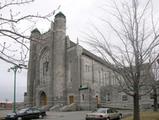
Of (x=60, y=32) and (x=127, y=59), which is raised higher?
(x=60, y=32)

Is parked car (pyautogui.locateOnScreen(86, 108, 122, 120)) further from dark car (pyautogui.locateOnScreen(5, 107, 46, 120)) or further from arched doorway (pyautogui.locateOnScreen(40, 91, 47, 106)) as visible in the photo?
arched doorway (pyautogui.locateOnScreen(40, 91, 47, 106))

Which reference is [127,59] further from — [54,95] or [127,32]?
[54,95]

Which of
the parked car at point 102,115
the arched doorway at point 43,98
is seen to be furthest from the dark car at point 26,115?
the arched doorway at point 43,98

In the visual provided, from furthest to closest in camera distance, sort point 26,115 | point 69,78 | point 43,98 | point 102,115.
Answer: point 43,98 → point 69,78 → point 26,115 → point 102,115

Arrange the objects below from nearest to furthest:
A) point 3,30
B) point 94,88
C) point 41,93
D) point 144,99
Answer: point 3,30 < point 144,99 < point 94,88 < point 41,93

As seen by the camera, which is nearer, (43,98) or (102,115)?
(102,115)

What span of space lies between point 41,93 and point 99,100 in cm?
1363

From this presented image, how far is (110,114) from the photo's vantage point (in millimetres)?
31000

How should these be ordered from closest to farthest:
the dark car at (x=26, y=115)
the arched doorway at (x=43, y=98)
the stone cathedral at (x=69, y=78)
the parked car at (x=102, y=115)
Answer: the parked car at (x=102, y=115) < the dark car at (x=26, y=115) < the stone cathedral at (x=69, y=78) < the arched doorway at (x=43, y=98)

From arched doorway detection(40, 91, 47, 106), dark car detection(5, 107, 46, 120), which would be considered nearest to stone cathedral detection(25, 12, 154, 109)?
arched doorway detection(40, 91, 47, 106)

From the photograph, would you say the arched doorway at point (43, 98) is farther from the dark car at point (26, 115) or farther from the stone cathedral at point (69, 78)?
the dark car at point (26, 115)

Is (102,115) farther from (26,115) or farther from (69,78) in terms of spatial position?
(69,78)

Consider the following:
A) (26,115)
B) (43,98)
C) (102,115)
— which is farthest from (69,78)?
(102,115)

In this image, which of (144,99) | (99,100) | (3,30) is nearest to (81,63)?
(99,100)
